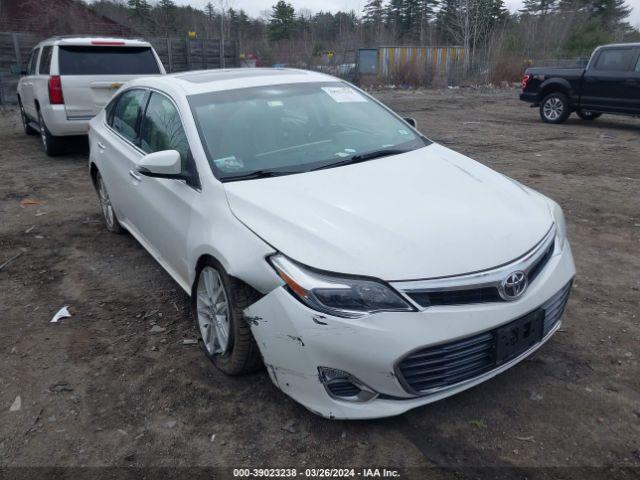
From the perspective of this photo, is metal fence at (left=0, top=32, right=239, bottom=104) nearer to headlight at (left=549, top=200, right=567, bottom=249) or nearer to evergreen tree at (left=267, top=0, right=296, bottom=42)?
headlight at (left=549, top=200, right=567, bottom=249)

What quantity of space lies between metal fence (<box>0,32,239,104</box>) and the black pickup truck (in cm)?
1216

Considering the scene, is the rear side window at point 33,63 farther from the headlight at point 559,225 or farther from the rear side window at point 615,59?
the rear side window at point 615,59

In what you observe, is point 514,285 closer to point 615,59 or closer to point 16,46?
point 615,59

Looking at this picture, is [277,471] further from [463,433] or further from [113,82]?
[113,82]

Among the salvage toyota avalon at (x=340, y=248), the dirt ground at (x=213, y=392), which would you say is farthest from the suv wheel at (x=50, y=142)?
the salvage toyota avalon at (x=340, y=248)

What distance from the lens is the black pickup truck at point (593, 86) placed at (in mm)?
10984

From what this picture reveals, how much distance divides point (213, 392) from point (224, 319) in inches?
15.6

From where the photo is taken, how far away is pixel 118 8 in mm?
35719

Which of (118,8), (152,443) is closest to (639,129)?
(152,443)

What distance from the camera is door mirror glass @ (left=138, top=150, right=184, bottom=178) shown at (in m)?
3.04

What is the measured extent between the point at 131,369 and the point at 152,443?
0.70 m

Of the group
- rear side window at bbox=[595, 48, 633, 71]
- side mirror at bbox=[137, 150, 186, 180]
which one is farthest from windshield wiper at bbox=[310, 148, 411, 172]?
rear side window at bbox=[595, 48, 633, 71]

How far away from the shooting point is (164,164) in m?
3.04

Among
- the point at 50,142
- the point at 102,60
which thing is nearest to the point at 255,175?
the point at 102,60
